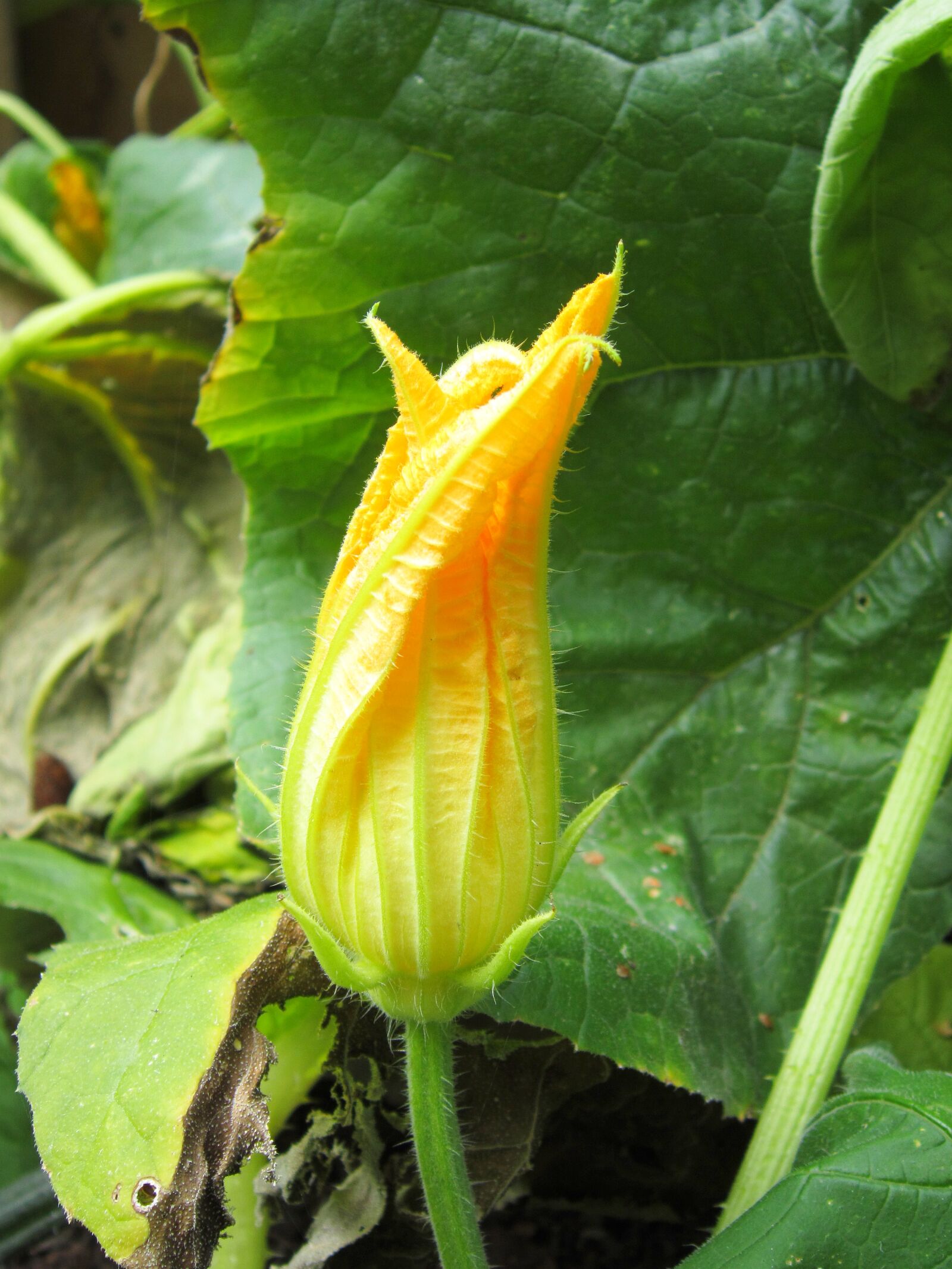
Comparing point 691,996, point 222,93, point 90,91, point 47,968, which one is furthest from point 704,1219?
point 90,91

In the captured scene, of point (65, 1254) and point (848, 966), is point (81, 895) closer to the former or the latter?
point (65, 1254)

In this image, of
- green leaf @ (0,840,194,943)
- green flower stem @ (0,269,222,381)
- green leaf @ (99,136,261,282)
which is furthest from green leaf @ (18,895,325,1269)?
green leaf @ (99,136,261,282)

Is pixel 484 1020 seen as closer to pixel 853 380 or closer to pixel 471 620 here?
pixel 471 620

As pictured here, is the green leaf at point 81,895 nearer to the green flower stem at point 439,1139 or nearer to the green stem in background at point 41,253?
the green flower stem at point 439,1139

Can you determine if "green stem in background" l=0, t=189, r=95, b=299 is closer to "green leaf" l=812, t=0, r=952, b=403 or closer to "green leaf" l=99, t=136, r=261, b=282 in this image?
"green leaf" l=99, t=136, r=261, b=282

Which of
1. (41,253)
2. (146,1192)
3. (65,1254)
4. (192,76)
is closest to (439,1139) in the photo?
(146,1192)

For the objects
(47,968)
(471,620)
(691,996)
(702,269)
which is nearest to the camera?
(471,620)
